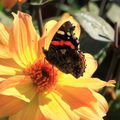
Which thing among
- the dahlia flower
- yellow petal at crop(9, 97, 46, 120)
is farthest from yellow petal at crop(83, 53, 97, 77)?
yellow petal at crop(9, 97, 46, 120)

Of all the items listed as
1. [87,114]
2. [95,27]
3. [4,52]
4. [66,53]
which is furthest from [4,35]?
[95,27]

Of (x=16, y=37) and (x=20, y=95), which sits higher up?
(x=16, y=37)

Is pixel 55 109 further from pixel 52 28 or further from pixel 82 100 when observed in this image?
pixel 52 28

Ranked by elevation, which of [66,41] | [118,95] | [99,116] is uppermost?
[66,41]

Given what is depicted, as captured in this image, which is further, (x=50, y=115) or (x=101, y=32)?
(x=101, y=32)

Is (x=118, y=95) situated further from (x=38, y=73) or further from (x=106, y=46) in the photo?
(x=38, y=73)

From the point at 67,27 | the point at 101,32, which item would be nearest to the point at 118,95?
the point at 101,32

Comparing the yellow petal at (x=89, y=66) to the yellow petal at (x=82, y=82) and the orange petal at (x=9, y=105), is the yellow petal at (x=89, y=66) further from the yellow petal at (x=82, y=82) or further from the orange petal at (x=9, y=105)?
the orange petal at (x=9, y=105)
